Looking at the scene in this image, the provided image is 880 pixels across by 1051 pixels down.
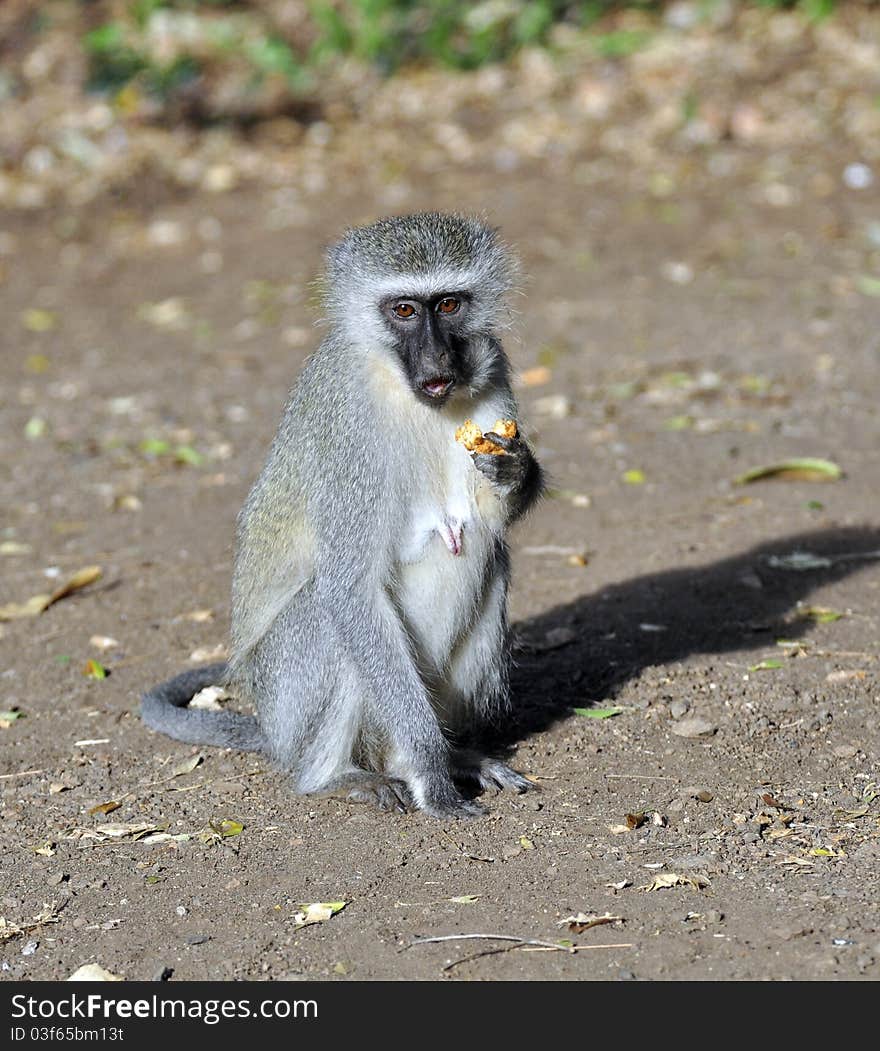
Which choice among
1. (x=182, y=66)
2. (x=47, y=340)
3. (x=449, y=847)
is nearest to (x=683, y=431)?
A: (x=449, y=847)

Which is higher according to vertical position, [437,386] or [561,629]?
[437,386]

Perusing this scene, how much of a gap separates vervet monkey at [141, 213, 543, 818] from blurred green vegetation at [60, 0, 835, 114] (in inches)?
446

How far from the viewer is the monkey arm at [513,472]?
450cm

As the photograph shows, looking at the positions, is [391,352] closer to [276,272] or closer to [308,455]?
[308,455]

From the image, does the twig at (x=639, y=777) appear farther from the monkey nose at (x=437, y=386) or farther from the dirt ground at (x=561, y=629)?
the monkey nose at (x=437, y=386)

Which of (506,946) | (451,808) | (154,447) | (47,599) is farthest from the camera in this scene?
Answer: (154,447)

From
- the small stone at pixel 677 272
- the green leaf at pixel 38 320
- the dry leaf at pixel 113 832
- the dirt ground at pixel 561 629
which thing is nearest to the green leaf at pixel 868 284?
the dirt ground at pixel 561 629

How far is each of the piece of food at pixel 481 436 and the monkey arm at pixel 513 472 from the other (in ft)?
0.05

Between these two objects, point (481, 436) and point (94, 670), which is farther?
point (94, 670)

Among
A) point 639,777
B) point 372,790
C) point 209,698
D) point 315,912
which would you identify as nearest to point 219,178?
point 209,698

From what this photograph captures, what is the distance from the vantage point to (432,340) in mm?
4492

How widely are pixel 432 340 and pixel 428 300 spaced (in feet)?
0.57

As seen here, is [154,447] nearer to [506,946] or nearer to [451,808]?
[451,808]

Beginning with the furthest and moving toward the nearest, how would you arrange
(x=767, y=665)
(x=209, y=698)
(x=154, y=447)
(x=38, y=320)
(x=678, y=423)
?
(x=38, y=320) → (x=154, y=447) → (x=678, y=423) → (x=209, y=698) → (x=767, y=665)
